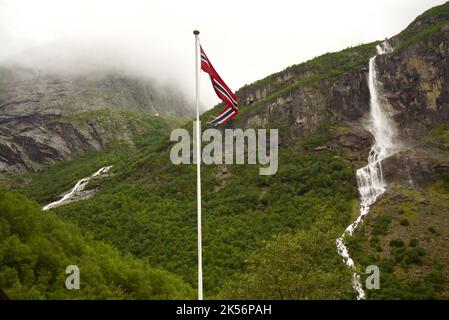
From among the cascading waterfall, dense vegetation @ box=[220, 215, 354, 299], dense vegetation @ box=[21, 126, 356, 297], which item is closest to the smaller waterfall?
dense vegetation @ box=[21, 126, 356, 297]

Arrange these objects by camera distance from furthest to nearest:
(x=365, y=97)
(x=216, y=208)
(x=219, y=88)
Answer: (x=365, y=97) → (x=216, y=208) → (x=219, y=88)

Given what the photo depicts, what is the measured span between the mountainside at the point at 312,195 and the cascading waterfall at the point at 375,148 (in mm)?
1438

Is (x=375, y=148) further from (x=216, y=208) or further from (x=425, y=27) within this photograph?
(x=425, y=27)

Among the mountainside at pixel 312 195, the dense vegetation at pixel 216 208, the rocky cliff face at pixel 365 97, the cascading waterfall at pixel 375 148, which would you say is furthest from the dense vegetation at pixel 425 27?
the dense vegetation at pixel 216 208

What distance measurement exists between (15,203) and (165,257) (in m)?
34.5

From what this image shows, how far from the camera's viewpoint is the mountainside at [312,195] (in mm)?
54250

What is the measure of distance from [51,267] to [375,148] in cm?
8487

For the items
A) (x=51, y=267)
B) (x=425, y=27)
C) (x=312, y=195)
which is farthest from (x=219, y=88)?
(x=425, y=27)

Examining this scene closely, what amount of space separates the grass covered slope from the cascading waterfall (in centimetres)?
3198

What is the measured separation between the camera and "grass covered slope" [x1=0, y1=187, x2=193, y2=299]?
1415 inches

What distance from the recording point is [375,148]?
356 ft

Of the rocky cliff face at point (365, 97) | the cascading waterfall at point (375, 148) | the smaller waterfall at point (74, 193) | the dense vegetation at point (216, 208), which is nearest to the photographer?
the dense vegetation at point (216, 208)

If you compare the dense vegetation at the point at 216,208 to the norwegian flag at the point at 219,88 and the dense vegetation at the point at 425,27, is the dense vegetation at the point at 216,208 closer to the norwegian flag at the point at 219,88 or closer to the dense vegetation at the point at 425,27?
the norwegian flag at the point at 219,88
